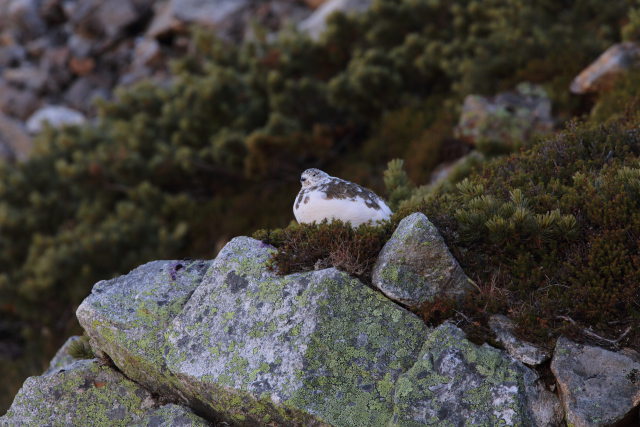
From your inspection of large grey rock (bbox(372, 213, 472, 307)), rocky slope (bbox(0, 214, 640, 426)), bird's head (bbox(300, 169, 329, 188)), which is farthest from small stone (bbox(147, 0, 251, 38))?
large grey rock (bbox(372, 213, 472, 307))

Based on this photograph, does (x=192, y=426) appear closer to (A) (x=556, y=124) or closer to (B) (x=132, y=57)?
(A) (x=556, y=124)

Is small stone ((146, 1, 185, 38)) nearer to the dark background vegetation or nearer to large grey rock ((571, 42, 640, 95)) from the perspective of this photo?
the dark background vegetation

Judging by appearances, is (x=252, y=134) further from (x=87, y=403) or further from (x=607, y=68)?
(x=87, y=403)

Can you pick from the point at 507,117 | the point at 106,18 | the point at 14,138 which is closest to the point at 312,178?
the point at 507,117

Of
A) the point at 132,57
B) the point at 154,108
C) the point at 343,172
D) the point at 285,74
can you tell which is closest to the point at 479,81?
the point at 343,172

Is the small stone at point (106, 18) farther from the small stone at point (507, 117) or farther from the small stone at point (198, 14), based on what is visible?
the small stone at point (507, 117)

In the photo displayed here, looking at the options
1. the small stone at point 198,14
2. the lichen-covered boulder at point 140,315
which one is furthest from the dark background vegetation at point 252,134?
the small stone at point 198,14
